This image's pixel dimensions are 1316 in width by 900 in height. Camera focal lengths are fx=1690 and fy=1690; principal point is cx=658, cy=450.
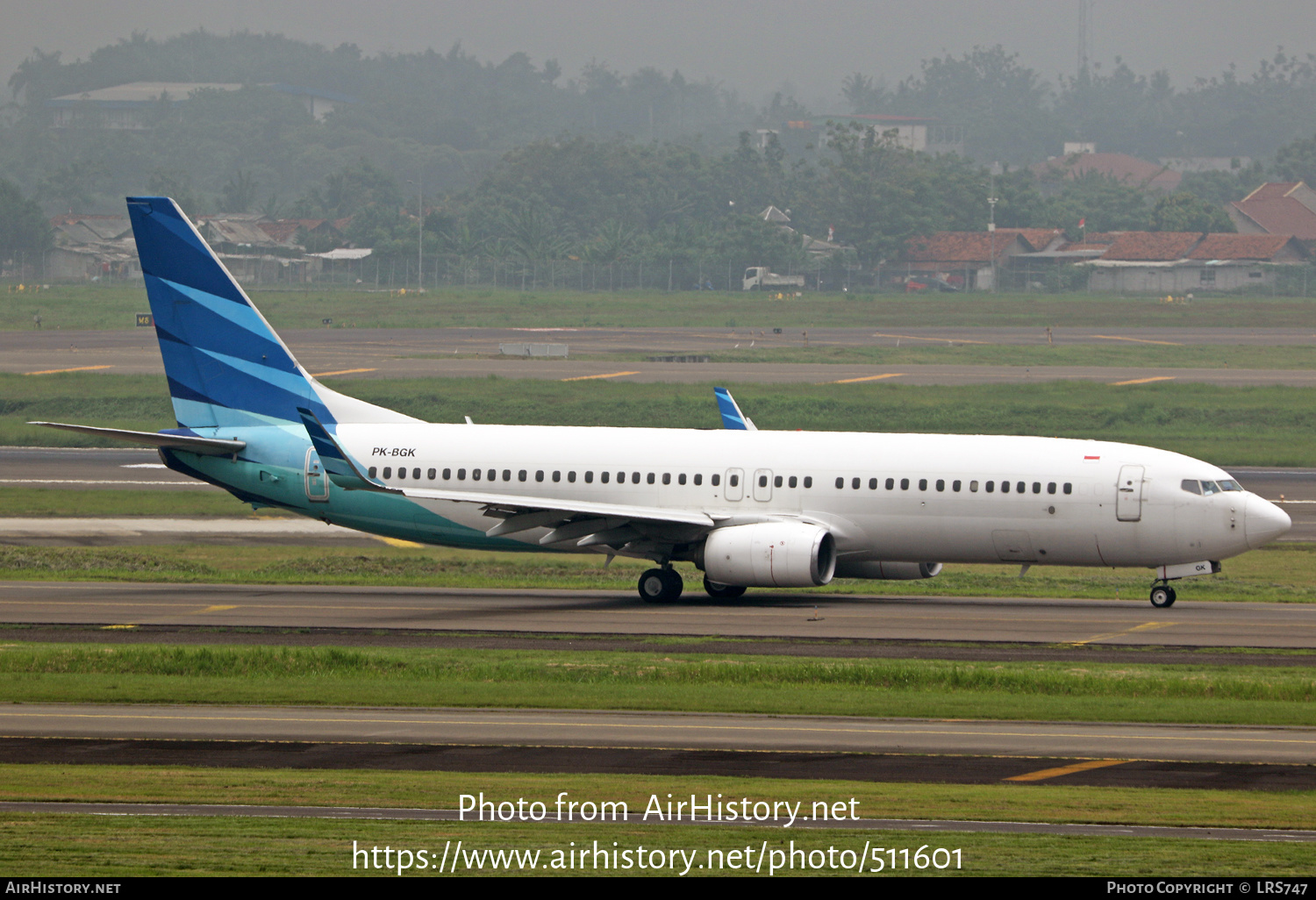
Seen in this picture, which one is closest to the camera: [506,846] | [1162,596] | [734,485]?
[506,846]

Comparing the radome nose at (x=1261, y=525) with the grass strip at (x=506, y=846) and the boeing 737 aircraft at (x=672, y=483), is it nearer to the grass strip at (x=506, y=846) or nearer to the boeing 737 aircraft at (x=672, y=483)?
the boeing 737 aircraft at (x=672, y=483)

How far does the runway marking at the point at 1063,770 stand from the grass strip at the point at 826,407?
5362 cm

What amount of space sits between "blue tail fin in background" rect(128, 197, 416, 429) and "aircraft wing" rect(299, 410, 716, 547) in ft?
16.2

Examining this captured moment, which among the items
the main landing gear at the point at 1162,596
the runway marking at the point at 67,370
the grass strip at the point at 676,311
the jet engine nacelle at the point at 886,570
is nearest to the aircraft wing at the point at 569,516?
the jet engine nacelle at the point at 886,570

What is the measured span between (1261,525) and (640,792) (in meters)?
23.5

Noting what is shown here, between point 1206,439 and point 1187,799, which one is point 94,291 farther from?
point 1187,799

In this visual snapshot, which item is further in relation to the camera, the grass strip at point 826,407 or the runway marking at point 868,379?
the runway marking at point 868,379

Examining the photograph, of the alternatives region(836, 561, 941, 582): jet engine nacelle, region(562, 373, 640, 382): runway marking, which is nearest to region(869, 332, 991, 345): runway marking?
region(562, 373, 640, 382): runway marking

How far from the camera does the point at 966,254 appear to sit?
193375 millimetres

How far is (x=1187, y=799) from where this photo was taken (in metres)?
20.8

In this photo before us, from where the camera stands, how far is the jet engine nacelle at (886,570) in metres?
43.6

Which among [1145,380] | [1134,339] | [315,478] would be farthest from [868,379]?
[315,478]

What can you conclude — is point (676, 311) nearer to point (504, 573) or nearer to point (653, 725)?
point (504, 573)
